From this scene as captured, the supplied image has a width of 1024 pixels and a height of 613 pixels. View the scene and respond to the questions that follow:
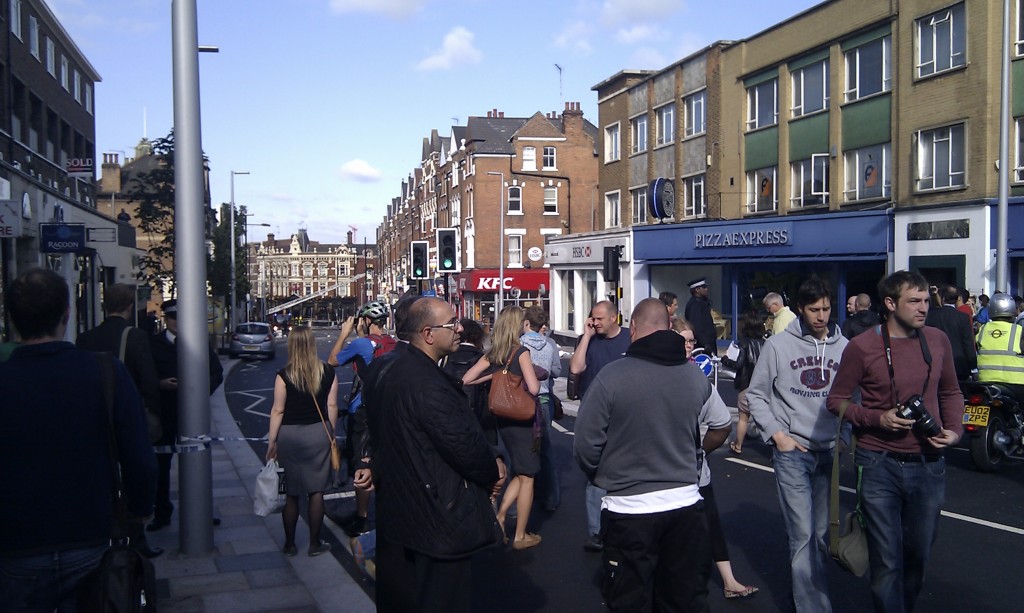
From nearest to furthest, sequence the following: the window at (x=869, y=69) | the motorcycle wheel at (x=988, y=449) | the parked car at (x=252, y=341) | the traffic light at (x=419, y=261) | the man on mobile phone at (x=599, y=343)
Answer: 1. the man on mobile phone at (x=599, y=343)
2. the motorcycle wheel at (x=988, y=449)
3. the traffic light at (x=419, y=261)
4. the window at (x=869, y=69)
5. the parked car at (x=252, y=341)

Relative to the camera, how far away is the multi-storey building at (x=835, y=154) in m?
21.7

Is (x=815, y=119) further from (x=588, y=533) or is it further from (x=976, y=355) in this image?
(x=588, y=533)

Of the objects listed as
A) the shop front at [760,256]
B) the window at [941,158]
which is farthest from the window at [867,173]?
the window at [941,158]

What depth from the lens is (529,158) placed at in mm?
59656

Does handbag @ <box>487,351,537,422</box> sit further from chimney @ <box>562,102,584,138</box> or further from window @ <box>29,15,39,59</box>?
chimney @ <box>562,102,584,138</box>

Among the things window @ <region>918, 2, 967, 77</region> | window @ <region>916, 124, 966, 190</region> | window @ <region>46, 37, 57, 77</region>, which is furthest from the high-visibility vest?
window @ <region>46, 37, 57, 77</region>

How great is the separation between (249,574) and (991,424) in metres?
7.72

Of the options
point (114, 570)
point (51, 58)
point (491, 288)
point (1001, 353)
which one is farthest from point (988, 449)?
point (491, 288)

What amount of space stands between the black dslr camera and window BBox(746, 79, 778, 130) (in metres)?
26.1

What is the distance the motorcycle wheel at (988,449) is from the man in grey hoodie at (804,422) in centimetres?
536

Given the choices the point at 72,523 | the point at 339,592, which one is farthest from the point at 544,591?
the point at 72,523

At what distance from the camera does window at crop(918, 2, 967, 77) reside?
2192 centimetres

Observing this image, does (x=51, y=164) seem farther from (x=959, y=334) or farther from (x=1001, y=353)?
(x=1001, y=353)

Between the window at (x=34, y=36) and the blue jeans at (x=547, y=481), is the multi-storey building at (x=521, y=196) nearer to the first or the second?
the window at (x=34, y=36)
